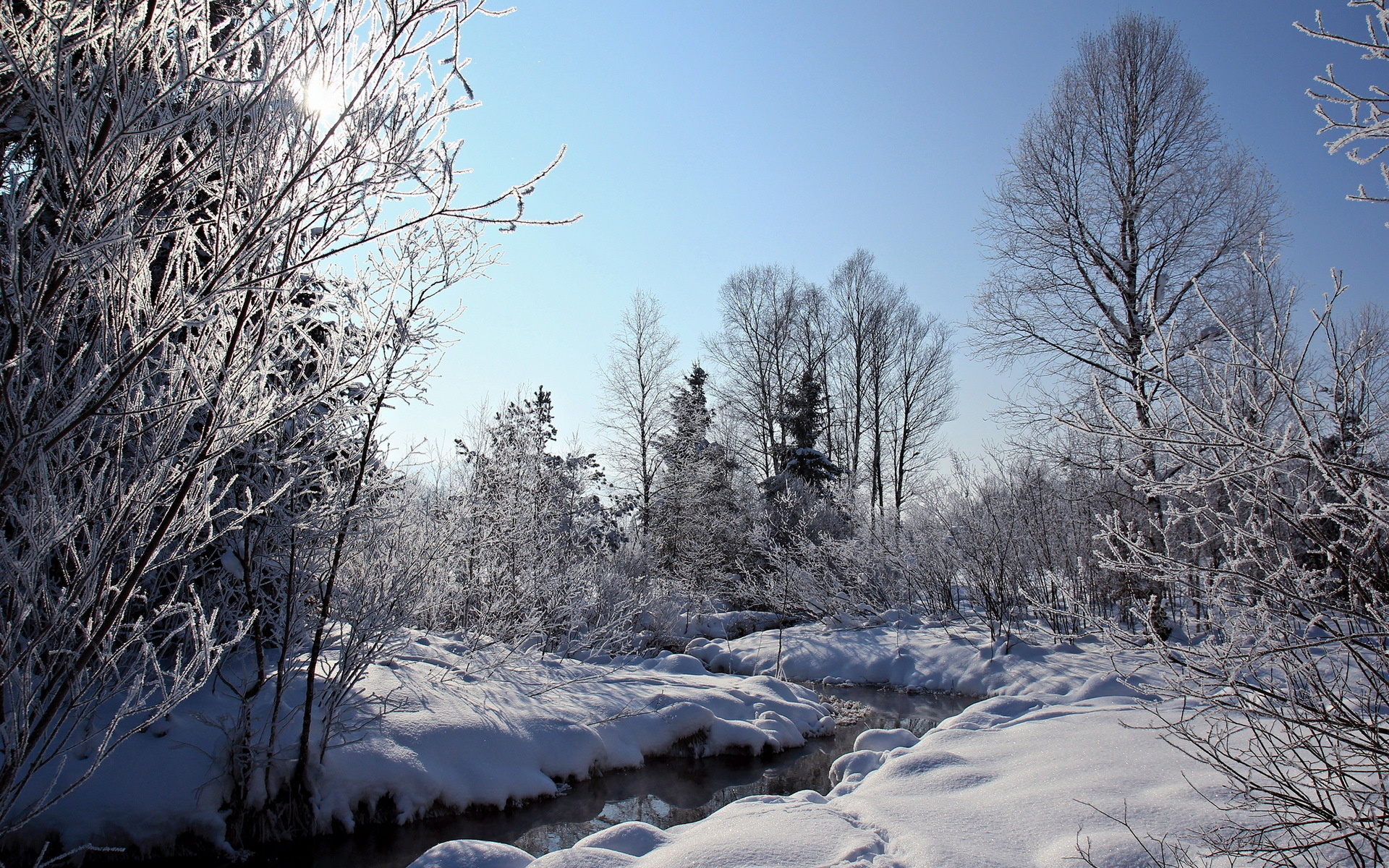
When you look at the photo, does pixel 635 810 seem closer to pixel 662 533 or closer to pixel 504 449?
pixel 504 449

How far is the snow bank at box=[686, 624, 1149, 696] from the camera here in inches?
372

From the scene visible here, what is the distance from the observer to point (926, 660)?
448 inches

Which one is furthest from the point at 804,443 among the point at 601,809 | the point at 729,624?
the point at 601,809

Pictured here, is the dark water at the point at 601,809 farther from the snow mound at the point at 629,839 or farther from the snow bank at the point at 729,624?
the snow bank at the point at 729,624

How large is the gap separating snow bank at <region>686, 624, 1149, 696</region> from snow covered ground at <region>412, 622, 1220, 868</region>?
229 centimetres

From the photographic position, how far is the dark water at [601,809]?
5.16 metres

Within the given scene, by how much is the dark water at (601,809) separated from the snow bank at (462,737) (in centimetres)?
15

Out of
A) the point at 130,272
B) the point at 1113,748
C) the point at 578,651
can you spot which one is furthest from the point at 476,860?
the point at 578,651

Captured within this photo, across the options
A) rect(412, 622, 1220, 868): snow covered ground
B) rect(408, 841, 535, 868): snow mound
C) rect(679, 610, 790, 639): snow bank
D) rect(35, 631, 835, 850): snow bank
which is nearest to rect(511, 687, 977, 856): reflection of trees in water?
rect(35, 631, 835, 850): snow bank

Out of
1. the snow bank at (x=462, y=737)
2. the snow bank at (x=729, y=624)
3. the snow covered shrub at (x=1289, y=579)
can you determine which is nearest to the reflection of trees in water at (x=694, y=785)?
the snow bank at (x=462, y=737)

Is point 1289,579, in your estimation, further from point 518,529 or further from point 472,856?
point 518,529

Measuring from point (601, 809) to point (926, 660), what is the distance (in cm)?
698

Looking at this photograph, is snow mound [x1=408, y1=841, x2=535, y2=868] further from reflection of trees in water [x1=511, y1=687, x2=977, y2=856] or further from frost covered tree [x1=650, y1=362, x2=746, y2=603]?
frost covered tree [x1=650, y1=362, x2=746, y2=603]

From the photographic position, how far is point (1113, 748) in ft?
16.5
